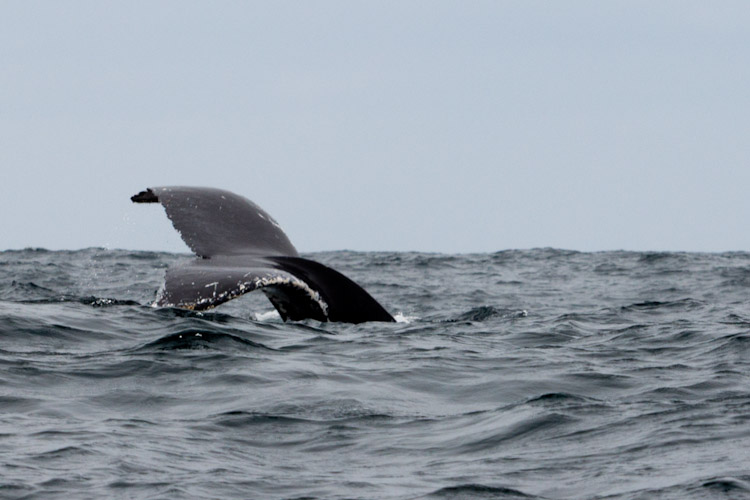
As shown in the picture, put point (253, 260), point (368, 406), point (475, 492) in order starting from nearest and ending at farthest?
1. point (475, 492)
2. point (368, 406)
3. point (253, 260)

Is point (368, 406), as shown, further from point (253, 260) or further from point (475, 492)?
point (253, 260)

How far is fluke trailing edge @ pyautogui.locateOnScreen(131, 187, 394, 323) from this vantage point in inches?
410

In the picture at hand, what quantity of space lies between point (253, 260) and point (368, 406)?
9.95 ft

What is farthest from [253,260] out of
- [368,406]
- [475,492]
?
[475,492]

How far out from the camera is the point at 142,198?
11.3 metres

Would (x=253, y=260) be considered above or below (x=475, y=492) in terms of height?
above

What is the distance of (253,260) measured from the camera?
1078cm

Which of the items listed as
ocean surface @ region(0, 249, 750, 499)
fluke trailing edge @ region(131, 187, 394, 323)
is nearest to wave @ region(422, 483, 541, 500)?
ocean surface @ region(0, 249, 750, 499)

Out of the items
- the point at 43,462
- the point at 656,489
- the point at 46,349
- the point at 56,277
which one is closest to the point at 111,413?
the point at 43,462

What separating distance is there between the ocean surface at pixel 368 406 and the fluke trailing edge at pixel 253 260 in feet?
0.88

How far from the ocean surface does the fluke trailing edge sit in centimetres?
27

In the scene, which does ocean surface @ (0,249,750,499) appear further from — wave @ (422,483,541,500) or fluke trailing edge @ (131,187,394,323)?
fluke trailing edge @ (131,187,394,323)

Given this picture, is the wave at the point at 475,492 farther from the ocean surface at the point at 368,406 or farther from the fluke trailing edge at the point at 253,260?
the fluke trailing edge at the point at 253,260

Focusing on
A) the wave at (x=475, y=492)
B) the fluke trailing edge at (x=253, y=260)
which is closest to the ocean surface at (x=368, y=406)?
the wave at (x=475, y=492)
